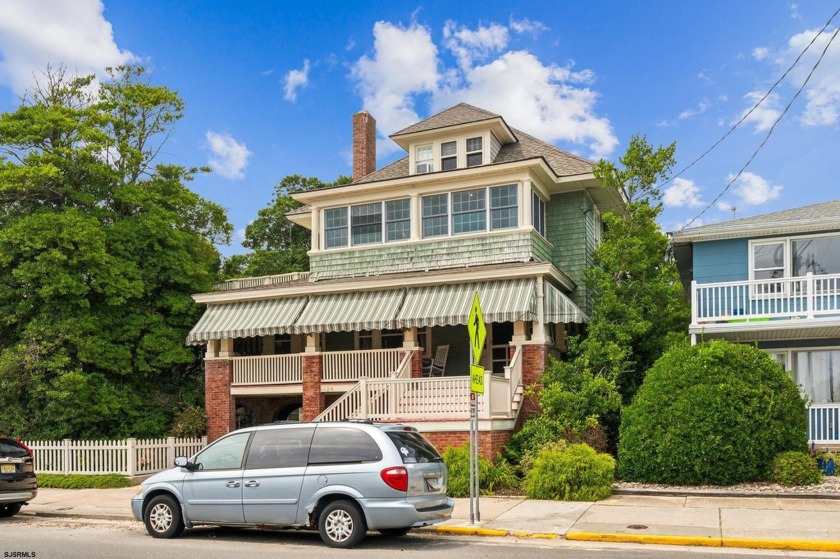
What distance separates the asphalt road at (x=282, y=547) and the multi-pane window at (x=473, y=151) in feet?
45.5

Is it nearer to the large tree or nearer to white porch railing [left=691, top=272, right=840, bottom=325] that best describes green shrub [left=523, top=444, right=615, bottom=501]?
white porch railing [left=691, top=272, right=840, bottom=325]

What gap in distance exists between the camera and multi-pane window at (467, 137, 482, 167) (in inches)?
954

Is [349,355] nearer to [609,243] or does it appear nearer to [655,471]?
[609,243]

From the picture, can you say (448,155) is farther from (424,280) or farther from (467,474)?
(467,474)

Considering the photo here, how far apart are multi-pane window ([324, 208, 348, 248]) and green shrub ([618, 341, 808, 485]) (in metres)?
10.9

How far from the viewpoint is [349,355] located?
22.8 meters

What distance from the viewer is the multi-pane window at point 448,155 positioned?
24.5 m

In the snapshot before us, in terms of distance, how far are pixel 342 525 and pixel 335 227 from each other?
47.2 feet

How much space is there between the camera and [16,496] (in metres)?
14.8

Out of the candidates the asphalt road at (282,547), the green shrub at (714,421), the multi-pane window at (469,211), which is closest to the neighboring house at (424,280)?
the multi-pane window at (469,211)

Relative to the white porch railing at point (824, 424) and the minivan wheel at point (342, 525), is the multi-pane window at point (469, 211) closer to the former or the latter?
the white porch railing at point (824, 424)

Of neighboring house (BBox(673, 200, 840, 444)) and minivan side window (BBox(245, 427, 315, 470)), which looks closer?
minivan side window (BBox(245, 427, 315, 470))

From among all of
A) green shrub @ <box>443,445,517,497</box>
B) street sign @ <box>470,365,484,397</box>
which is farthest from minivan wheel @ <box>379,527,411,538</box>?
green shrub @ <box>443,445,517,497</box>

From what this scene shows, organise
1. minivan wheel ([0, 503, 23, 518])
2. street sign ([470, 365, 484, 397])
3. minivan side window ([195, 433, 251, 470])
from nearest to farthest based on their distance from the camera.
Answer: minivan side window ([195, 433, 251, 470])
street sign ([470, 365, 484, 397])
minivan wheel ([0, 503, 23, 518])
